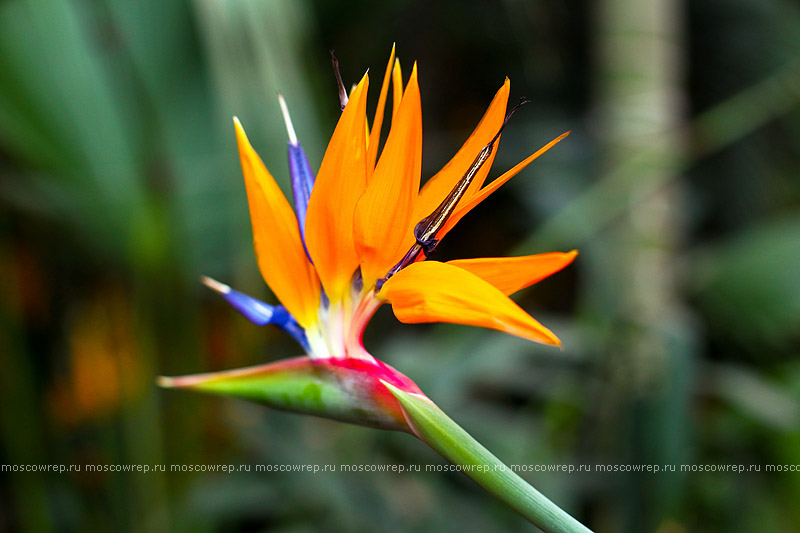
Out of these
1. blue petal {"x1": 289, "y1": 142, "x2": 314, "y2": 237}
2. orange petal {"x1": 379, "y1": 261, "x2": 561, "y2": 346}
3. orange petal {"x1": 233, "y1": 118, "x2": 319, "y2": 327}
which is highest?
blue petal {"x1": 289, "y1": 142, "x2": 314, "y2": 237}

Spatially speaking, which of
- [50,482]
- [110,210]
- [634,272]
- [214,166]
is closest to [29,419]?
[50,482]

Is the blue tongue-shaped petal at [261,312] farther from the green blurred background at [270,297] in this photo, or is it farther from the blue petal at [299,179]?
Result: the green blurred background at [270,297]

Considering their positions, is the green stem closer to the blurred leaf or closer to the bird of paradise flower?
the bird of paradise flower

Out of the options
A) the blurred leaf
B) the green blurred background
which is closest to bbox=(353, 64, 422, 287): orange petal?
the green blurred background

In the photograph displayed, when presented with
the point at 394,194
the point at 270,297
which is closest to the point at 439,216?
the point at 394,194

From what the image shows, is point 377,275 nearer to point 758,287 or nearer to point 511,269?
point 511,269

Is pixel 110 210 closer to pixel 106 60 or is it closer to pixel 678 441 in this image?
pixel 106 60

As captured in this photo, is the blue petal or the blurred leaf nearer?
the blue petal
